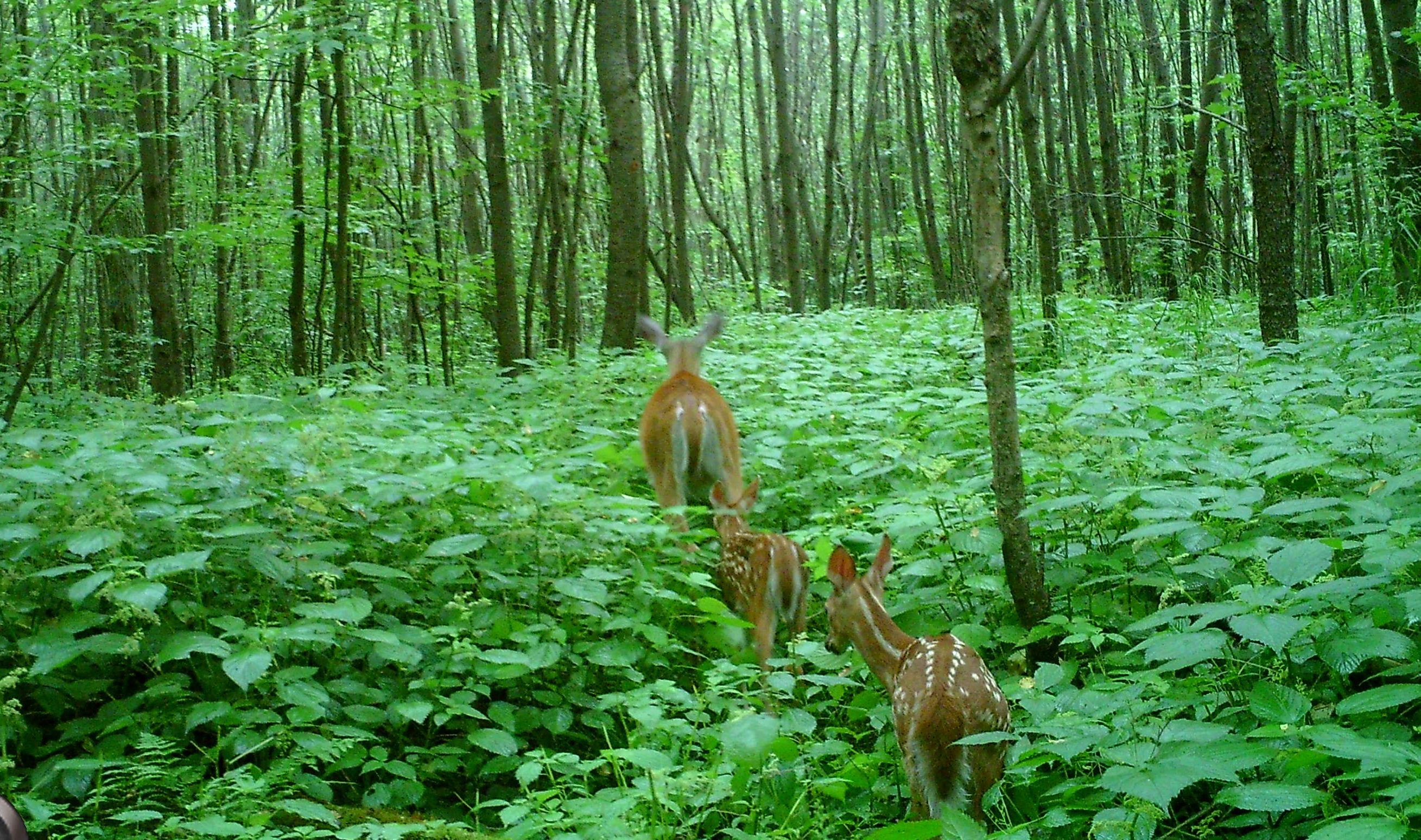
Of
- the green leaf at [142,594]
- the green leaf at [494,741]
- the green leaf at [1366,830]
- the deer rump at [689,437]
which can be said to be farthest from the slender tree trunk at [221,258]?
the green leaf at [1366,830]

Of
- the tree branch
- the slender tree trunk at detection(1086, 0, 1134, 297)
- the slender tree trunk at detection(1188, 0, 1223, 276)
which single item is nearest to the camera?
the tree branch

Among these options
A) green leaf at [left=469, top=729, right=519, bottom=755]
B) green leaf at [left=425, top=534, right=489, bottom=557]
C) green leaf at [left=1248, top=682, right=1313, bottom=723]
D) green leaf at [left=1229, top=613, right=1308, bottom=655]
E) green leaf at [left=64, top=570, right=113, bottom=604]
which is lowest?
green leaf at [left=469, top=729, right=519, bottom=755]

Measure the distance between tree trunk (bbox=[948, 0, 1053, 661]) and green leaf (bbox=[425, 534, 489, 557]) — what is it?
2.06 meters

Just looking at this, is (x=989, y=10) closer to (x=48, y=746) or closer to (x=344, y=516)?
(x=344, y=516)

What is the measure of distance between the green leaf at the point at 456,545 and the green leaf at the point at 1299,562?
2816 millimetres

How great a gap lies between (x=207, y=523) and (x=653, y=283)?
24.1 meters

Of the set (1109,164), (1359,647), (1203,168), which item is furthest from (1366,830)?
(1109,164)

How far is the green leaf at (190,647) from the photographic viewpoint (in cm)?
359

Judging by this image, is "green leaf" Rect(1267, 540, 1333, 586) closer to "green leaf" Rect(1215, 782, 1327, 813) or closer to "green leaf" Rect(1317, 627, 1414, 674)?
"green leaf" Rect(1317, 627, 1414, 674)

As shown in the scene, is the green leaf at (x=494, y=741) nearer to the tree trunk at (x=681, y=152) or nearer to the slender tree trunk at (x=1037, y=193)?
the slender tree trunk at (x=1037, y=193)

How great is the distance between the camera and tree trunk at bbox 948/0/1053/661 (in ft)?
→ 13.4

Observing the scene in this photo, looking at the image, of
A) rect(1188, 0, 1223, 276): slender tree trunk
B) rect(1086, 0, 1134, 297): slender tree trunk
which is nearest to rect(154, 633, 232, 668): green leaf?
rect(1188, 0, 1223, 276): slender tree trunk

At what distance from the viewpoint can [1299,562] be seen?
117 inches

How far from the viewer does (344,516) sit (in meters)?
4.76
